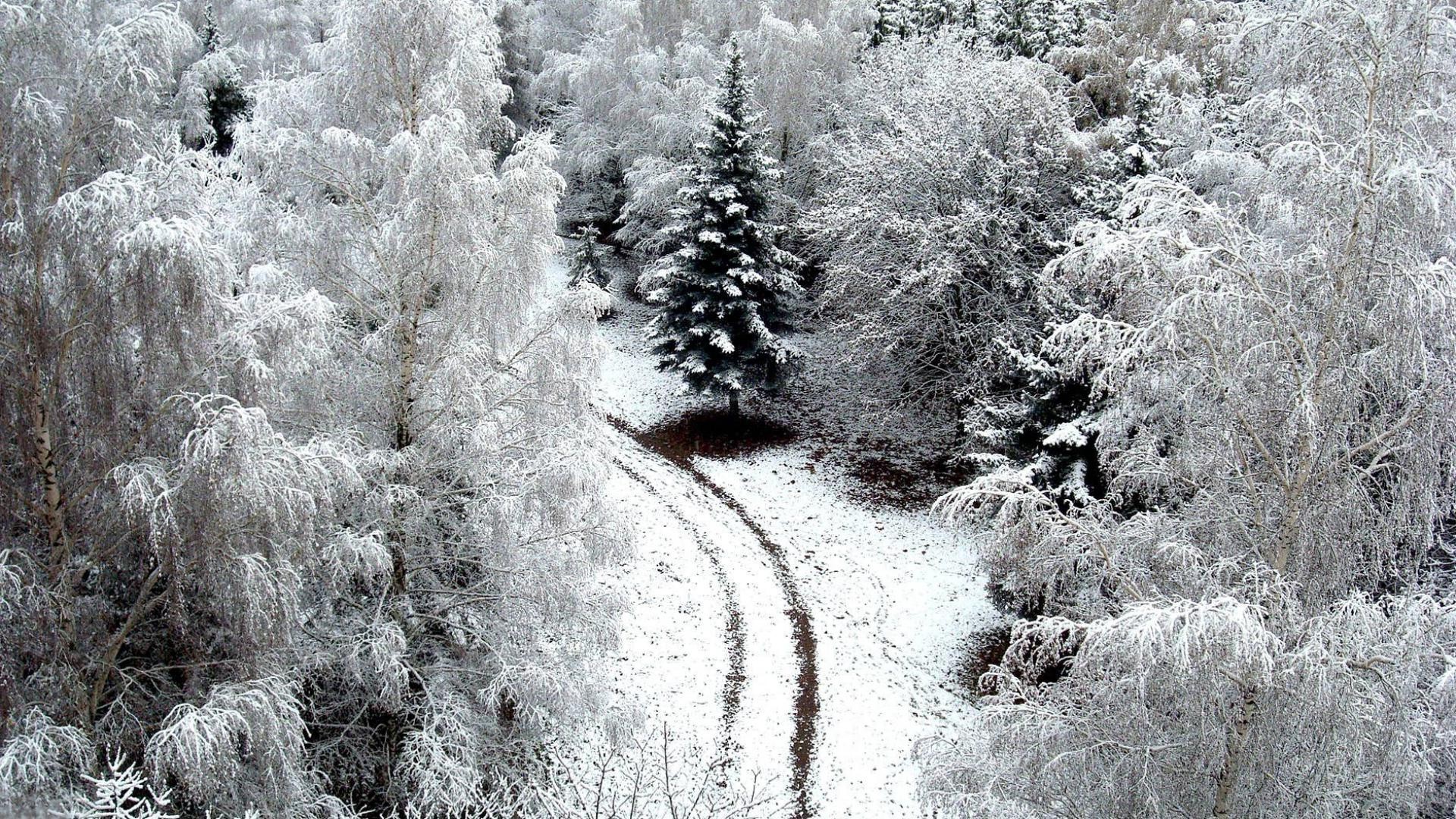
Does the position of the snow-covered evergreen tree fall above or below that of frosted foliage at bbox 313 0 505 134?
above

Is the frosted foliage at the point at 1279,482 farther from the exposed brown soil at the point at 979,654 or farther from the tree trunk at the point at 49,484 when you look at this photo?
the exposed brown soil at the point at 979,654

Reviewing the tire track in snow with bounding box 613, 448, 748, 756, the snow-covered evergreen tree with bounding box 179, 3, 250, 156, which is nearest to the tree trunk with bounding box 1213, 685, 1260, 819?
the tire track in snow with bounding box 613, 448, 748, 756

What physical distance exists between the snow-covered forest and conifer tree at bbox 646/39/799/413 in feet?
18.9

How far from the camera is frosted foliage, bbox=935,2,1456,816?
642 centimetres

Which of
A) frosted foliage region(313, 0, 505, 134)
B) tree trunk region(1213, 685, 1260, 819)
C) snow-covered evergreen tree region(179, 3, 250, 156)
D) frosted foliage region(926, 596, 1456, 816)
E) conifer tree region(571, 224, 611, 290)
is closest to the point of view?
frosted foliage region(926, 596, 1456, 816)

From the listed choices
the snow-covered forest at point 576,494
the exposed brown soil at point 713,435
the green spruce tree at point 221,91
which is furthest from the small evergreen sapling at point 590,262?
the snow-covered forest at point 576,494

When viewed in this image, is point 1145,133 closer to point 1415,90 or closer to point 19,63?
point 1415,90

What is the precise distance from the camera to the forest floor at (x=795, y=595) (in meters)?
13.9

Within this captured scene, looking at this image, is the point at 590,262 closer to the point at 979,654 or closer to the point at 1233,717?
the point at 979,654

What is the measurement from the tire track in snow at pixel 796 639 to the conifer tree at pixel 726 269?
2.06 metres

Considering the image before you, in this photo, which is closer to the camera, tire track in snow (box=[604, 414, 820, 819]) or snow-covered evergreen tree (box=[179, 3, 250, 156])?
tire track in snow (box=[604, 414, 820, 819])

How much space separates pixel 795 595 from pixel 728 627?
174cm

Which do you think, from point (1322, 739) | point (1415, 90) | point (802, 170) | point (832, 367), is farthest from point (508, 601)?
point (802, 170)

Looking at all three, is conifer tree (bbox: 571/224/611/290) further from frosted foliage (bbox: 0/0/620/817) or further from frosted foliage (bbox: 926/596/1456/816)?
frosted foliage (bbox: 926/596/1456/816)
